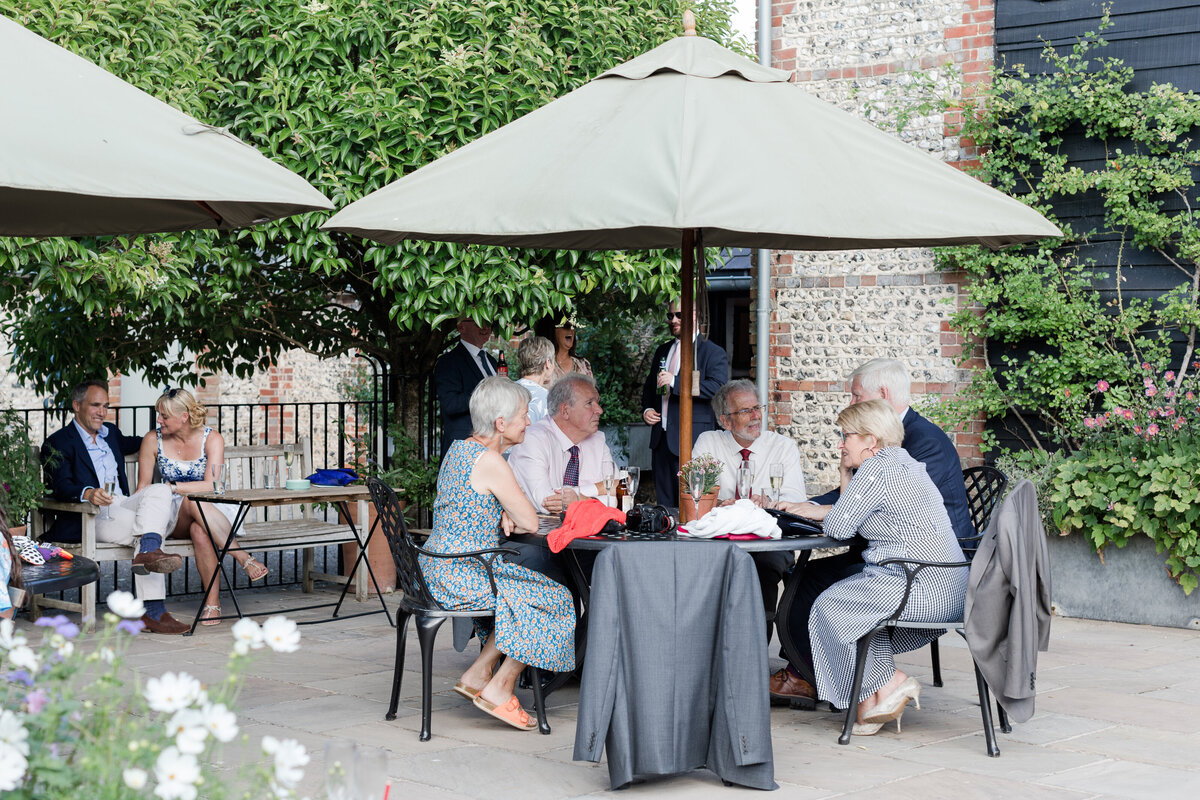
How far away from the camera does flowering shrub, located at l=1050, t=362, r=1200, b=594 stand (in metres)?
6.67

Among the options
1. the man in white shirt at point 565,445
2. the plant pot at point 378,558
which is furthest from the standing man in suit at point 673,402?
the plant pot at point 378,558

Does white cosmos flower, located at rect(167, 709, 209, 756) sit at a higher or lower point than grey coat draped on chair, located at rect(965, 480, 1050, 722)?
higher

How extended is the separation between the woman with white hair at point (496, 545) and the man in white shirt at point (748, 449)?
42.6 inches

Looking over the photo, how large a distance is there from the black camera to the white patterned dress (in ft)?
1.88

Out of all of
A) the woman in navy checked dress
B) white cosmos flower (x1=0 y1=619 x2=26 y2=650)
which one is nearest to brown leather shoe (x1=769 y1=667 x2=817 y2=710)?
the woman in navy checked dress

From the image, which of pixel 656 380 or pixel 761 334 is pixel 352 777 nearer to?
pixel 656 380

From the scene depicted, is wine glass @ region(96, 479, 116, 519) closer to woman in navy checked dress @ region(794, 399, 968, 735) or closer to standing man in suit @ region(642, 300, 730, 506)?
standing man in suit @ region(642, 300, 730, 506)

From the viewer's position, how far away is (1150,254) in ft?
25.7

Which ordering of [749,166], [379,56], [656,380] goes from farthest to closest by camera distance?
[656,380] → [379,56] → [749,166]

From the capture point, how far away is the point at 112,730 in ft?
6.73

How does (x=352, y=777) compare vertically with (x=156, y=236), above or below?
below

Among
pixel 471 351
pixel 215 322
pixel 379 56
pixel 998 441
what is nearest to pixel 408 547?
pixel 471 351

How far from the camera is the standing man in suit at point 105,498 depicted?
6.68 meters

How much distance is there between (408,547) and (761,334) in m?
5.08
